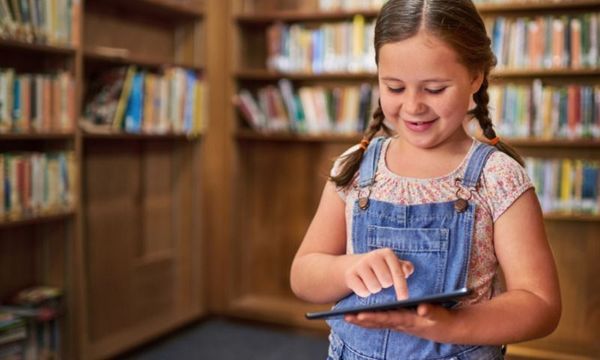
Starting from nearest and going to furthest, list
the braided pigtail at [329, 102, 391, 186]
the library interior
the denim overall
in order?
the denim overall
the braided pigtail at [329, 102, 391, 186]
the library interior

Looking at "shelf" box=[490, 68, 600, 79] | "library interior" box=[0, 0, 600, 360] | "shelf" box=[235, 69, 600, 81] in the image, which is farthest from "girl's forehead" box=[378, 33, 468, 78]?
"shelf" box=[490, 68, 600, 79]

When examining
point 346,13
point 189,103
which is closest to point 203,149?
point 189,103

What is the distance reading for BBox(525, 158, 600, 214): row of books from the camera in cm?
318

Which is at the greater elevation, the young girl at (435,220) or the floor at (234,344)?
the young girl at (435,220)

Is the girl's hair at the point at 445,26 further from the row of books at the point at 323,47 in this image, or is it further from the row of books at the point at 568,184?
the row of books at the point at 323,47

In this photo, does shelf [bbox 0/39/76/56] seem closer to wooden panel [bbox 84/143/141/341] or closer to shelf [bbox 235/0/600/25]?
wooden panel [bbox 84/143/141/341]

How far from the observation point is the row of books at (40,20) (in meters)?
2.52

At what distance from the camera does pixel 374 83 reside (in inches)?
142

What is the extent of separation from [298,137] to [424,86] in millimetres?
2791

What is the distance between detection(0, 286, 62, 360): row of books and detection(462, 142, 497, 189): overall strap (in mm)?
2227

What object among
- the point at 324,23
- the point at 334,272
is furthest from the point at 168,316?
the point at 334,272

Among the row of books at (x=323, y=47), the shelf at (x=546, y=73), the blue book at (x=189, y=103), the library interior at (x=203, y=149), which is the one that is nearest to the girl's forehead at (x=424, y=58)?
the library interior at (x=203, y=149)

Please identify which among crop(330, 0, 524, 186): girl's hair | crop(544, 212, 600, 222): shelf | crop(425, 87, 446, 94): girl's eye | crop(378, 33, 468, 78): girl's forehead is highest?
crop(330, 0, 524, 186): girl's hair

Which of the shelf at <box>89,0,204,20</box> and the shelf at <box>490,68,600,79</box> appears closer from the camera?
the shelf at <box>490,68,600,79</box>
